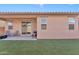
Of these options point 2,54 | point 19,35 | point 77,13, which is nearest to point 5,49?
point 2,54

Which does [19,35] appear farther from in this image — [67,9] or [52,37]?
[67,9]

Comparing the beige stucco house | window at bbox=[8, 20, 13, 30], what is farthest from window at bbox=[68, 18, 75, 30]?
window at bbox=[8, 20, 13, 30]

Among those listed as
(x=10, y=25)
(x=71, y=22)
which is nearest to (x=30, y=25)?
(x=10, y=25)

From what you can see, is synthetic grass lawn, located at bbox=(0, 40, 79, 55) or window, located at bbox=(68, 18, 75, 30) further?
window, located at bbox=(68, 18, 75, 30)

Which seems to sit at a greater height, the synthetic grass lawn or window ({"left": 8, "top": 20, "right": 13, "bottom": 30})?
window ({"left": 8, "top": 20, "right": 13, "bottom": 30})

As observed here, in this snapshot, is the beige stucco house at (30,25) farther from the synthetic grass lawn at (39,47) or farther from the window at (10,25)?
the synthetic grass lawn at (39,47)

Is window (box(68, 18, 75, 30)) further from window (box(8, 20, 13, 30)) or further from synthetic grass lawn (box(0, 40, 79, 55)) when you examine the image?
window (box(8, 20, 13, 30))

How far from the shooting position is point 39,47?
421 cm

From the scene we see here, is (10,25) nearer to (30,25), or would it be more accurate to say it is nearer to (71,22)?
(30,25)

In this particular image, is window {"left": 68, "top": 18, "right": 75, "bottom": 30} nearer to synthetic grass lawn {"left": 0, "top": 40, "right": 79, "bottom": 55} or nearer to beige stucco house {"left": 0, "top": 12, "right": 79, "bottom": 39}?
beige stucco house {"left": 0, "top": 12, "right": 79, "bottom": 39}

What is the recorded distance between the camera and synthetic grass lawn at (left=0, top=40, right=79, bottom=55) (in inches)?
158

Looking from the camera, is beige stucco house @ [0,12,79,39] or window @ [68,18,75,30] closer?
beige stucco house @ [0,12,79,39]

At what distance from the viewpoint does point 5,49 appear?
404 cm

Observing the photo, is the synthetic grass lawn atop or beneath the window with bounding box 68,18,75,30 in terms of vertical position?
beneath
